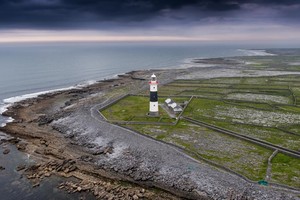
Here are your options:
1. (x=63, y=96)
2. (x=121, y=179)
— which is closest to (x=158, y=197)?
(x=121, y=179)

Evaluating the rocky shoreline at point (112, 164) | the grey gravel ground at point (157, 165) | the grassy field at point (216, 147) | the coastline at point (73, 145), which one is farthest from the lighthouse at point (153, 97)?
the coastline at point (73, 145)

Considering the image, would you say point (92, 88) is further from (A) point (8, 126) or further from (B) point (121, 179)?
(B) point (121, 179)

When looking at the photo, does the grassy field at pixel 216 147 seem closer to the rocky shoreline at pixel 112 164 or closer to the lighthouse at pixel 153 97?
the rocky shoreline at pixel 112 164

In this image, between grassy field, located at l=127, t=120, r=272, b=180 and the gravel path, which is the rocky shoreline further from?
grassy field, located at l=127, t=120, r=272, b=180

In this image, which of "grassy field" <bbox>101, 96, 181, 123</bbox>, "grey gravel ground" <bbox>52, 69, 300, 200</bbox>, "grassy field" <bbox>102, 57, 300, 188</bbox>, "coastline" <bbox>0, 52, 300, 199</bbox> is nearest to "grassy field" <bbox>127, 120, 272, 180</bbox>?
"grassy field" <bbox>102, 57, 300, 188</bbox>

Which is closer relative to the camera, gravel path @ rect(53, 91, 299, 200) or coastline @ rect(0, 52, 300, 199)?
gravel path @ rect(53, 91, 299, 200)

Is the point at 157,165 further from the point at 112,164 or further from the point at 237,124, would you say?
the point at 237,124
